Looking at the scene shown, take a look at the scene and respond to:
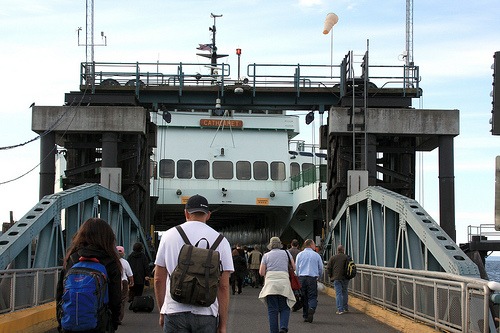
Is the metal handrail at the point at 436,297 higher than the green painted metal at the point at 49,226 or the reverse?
the reverse

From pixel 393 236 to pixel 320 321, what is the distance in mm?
3445

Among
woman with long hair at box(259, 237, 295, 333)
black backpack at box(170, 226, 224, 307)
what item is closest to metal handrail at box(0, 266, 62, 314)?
woman with long hair at box(259, 237, 295, 333)

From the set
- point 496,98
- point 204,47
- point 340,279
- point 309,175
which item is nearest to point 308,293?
point 340,279

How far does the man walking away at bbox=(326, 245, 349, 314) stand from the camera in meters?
18.2

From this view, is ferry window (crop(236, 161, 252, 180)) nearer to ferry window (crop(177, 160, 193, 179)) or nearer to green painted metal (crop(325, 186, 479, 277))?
ferry window (crop(177, 160, 193, 179))

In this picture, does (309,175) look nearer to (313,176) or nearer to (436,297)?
(313,176)

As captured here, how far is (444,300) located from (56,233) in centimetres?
779

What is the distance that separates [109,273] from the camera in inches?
260

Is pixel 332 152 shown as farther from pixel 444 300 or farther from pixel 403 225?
pixel 444 300

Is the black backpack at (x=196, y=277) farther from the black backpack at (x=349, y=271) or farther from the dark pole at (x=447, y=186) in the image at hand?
the dark pole at (x=447, y=186)

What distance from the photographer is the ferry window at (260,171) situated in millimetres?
42750

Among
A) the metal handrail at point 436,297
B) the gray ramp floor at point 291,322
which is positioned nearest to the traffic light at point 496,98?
the metal handrail at point 436,297

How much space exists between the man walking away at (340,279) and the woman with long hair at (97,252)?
1193 centimetres

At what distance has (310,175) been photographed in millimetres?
38094
